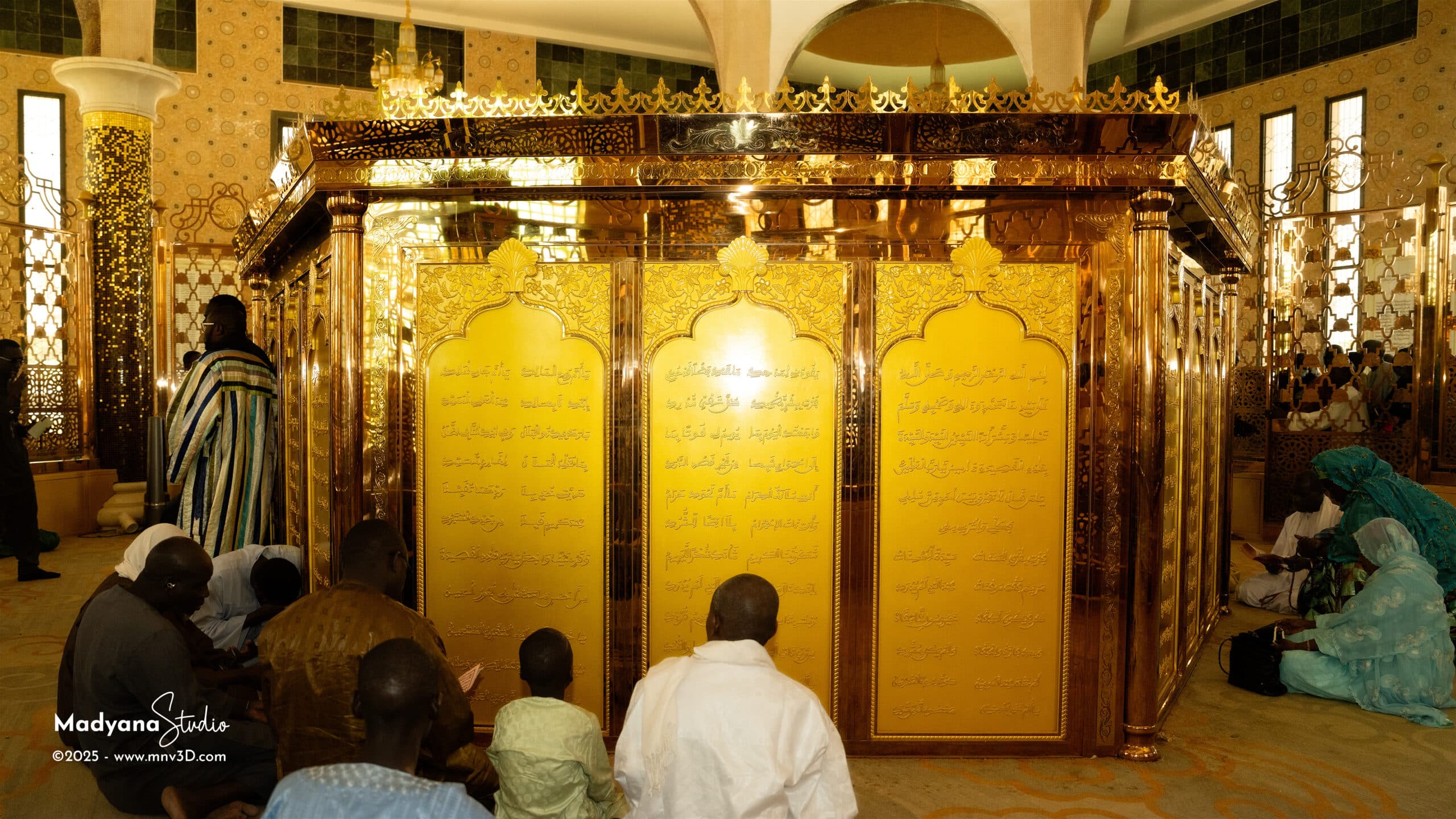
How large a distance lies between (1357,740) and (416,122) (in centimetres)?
441

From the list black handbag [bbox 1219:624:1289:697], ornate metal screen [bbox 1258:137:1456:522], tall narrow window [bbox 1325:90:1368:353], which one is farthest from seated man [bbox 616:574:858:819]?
ornate metal screen [bbox 1258:137:1456:522]

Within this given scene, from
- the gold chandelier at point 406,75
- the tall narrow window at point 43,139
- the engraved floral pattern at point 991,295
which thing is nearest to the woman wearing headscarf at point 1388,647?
the engraved floral pattern at point 991,295

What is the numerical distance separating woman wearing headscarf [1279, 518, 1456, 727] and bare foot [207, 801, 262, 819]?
172 inches

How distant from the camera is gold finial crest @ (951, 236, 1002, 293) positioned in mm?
3564

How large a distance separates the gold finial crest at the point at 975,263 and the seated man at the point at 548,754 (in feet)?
6.83

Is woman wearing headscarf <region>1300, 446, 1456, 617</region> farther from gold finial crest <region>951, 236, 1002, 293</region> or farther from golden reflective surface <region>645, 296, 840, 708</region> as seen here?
golden reflective surface <region>645, 296, 840, 708</region>

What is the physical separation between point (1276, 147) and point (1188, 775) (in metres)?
9.23

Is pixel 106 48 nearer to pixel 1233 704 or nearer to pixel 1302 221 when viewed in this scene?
pixel 1233 704

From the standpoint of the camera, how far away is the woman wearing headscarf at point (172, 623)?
122 inches

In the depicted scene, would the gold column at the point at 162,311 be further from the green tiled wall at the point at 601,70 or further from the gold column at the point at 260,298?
the green tiled wall at the point at 601,70

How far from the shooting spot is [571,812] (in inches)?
92.8

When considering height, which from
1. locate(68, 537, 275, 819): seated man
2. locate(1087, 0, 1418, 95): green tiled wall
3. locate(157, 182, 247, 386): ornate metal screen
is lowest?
locate(68, 537, 275, 819): seated man

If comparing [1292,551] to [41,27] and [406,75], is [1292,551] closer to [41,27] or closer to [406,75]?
[406,75]

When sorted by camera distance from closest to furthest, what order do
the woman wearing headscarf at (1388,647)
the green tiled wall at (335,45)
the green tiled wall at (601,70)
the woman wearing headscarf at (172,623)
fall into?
the woman wearing headscarf at (172,623)
the woman wearing headscarf at (1388,647)
the green tiled wall at (335,45)
the green tiled wall at (601,70)
